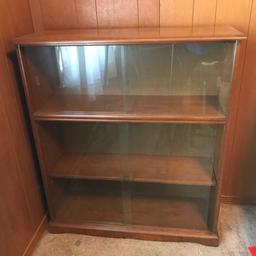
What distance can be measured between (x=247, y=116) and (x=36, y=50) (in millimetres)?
1179

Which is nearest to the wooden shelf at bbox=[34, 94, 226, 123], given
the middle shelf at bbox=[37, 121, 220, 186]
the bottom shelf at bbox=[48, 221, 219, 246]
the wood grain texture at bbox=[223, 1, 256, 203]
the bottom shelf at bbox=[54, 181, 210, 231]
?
the middle shelf at bbox=[37, 121, 220, 186]

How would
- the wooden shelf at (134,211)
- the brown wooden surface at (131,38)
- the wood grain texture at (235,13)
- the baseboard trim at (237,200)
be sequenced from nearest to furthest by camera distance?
the brown wooden surface at (131,38) → the wood grain texture at (235,13) → the wooden shelf at (134,211) → the baseboard trim at (237,200)

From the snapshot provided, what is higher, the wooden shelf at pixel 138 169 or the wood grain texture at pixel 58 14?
the wood grain texture at pixel 58 14

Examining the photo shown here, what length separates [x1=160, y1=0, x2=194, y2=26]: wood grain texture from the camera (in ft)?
4.63

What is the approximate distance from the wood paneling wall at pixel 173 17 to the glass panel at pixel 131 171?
0.32m

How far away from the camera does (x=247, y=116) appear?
1.57 meters

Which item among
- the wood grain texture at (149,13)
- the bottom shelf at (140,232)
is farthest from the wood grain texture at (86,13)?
the bottom shelf at (140,232)

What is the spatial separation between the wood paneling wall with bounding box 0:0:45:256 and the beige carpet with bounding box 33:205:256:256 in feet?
0.46

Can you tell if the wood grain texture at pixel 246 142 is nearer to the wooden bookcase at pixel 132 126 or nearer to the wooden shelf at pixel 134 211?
the wooden bookcase at pixel 132 126

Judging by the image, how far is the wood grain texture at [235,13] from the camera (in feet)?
4.50

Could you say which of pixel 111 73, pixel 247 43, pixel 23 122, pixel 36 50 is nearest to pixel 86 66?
pixel 111 73

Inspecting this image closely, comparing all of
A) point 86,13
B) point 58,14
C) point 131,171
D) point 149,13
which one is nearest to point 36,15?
point 58,14

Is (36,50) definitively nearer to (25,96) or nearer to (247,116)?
(25,96)

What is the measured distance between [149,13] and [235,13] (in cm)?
43
